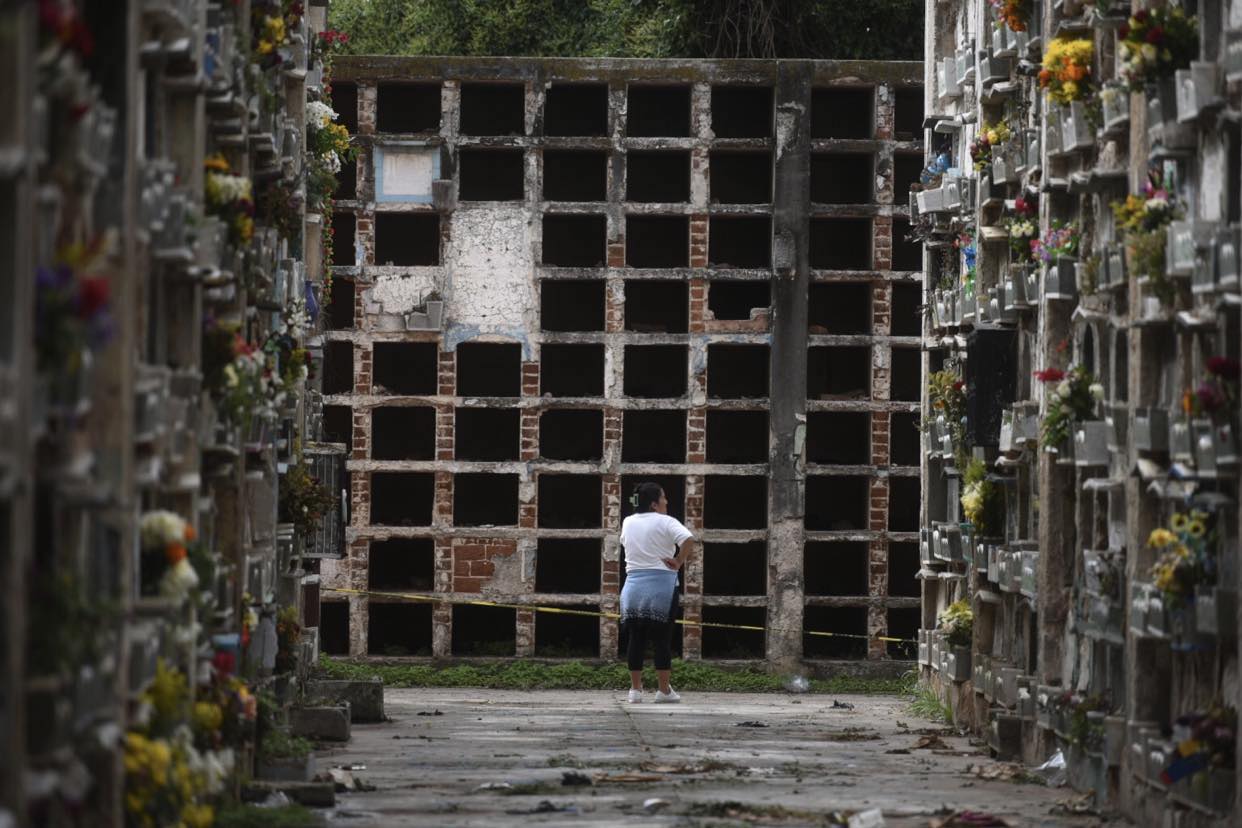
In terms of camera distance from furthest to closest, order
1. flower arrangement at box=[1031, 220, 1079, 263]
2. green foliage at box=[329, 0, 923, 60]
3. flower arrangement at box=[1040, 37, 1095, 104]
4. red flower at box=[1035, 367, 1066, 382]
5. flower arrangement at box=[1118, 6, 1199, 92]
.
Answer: green foliage at box=[329, 0, 923, 60] → flower arrangement at box=[1031, 220, 1079, 263] → red flower at box=[1035, 367, 1066, 382] → flower arrangement at box=[1040, 37, 1095, 104] → flower arrangement at box=[1118, 6, 1199, 92]

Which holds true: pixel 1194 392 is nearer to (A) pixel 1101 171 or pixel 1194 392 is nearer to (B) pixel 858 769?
(A) pixel 1101 171

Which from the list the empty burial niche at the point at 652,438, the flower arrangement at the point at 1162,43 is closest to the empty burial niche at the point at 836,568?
the empty burial niche at the point at 652,438

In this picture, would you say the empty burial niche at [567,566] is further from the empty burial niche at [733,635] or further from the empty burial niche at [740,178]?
the empty burial niche at [740,178]

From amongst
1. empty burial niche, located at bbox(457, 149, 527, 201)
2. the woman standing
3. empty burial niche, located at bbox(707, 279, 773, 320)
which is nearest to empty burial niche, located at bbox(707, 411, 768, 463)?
empty burial niche, located at bbox(707, 279, 773, 320)

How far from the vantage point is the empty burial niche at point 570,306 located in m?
26.1

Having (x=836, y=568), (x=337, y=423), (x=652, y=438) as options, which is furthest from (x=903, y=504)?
(x=337, y=423)

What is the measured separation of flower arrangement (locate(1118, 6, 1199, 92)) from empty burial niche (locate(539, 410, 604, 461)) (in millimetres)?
12655

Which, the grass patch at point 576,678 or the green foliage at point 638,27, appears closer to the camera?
the grass patch at point 576,678

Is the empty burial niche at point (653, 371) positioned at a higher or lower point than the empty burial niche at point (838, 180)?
lower

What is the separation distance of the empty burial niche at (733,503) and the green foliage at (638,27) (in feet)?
19.8

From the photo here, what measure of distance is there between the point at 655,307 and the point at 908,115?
321cm

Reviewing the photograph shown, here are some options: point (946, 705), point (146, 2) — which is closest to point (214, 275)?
point (146, 2)

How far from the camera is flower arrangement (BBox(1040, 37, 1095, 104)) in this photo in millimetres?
15867

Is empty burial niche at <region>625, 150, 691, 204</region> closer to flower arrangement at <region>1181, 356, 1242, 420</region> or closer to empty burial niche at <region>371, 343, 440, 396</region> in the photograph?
empty burial niche at <region>371, 343, 440, 396</region>
